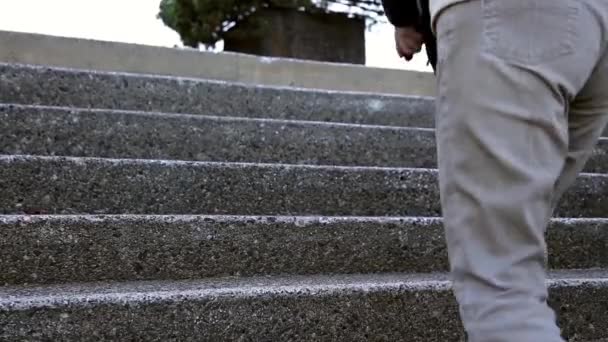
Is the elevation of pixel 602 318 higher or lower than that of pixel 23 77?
lower

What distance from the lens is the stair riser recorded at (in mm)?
1506

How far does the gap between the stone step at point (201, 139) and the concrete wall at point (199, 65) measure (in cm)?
146

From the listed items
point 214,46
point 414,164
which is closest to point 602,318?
point 414,164

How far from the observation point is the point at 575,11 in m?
0.99

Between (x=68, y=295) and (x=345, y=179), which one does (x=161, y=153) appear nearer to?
(x=345, y=179)

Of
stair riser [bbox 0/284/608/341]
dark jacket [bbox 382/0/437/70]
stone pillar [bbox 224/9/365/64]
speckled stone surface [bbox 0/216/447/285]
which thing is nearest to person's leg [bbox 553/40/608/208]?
dark jacket [bbox 382/0/437/70]

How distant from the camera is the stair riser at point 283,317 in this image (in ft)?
4.94

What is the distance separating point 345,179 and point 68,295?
104cm

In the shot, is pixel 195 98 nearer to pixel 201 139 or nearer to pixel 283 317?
pixel 201 139

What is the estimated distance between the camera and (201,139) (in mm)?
2518

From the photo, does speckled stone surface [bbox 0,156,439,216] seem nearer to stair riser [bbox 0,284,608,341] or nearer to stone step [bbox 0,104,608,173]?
stone step [bbox 0,104,608,173]

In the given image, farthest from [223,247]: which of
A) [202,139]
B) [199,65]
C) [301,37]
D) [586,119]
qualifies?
[301,37]

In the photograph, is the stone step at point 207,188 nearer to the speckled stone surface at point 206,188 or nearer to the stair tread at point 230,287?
the speckled stone surface at point 206,188

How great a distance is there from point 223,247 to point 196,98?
1267 mm
